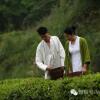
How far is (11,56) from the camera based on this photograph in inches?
866

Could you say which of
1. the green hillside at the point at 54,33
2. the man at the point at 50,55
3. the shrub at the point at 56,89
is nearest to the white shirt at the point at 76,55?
the man at the point at 50,55

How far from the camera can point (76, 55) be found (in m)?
8.98

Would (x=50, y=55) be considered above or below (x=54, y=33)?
below

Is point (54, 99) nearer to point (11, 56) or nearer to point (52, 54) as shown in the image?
point (52, 54)

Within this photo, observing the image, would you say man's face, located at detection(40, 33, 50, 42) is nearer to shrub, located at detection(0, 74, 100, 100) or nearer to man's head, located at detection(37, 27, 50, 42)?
man's head, located at detection(37, 27, 50, 42)

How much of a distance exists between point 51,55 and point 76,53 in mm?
458

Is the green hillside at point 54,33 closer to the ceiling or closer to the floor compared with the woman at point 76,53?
closer to the ceiling

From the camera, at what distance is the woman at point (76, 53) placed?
29.2ft

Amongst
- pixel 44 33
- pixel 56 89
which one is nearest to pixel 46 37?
pixel 44 33

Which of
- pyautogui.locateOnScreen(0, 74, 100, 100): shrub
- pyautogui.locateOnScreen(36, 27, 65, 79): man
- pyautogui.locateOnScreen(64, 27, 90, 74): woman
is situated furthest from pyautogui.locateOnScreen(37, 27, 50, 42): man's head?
pyautogui.locateOnScreen(0, 74, 100, 100): shrub

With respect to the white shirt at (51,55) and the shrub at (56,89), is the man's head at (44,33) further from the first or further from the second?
the shrub at (56,89)

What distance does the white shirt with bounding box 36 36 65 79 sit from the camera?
912cm

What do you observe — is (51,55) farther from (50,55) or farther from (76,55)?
(76,55)

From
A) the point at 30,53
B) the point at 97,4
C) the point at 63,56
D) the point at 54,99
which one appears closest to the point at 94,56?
the point at 97,4
